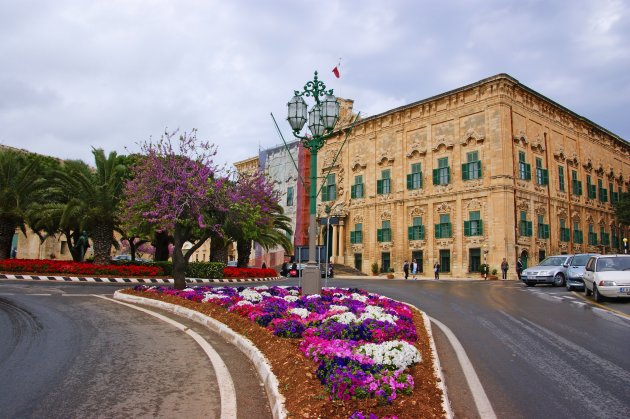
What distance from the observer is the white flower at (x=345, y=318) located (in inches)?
314

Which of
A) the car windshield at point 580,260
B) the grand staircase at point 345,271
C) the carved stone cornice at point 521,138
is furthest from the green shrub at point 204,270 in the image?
the carved stone cornice at point 521,138

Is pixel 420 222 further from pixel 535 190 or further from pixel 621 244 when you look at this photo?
pixel 621 244

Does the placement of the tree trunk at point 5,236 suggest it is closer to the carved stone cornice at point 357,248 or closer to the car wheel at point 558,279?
the car wheel at point 558,279

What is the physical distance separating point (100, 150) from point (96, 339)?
21.1 metres

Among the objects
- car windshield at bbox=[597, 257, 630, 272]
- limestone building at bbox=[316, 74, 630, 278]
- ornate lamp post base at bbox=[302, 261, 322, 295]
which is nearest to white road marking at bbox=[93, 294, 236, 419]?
ornate lamp post base at bbox=[302, 261, 322, 295]

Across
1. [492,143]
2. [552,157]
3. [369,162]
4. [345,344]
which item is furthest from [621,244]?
[345,344]

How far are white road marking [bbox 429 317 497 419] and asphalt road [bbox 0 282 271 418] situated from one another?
201cm

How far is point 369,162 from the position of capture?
46.9 meters

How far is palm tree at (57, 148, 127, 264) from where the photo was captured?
25.0 meters

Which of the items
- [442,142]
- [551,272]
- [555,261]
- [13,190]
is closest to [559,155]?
[442,142]

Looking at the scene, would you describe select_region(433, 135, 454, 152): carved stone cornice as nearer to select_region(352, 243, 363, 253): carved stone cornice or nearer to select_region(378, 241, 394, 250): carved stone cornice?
select_region(378, 241, 394, 250): carved stone cornice

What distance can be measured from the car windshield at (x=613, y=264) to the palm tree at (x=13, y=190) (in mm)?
25914

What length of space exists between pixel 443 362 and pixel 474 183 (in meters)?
33.7

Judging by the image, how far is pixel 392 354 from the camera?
5523mm
